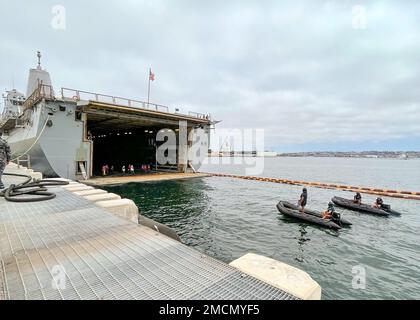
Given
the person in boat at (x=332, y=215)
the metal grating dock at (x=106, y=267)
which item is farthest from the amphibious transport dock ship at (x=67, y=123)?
the person in boat at (x=332, y=215)

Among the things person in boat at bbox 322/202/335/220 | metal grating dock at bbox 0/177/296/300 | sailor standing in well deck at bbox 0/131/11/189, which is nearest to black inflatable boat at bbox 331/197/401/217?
person in boat at bbox 322/202/335/220

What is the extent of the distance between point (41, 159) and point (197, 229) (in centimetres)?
1764

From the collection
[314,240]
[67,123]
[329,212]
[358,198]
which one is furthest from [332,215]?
[67,123]

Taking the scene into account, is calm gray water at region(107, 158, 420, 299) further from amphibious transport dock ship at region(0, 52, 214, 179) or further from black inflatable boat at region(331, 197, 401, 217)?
amphibious transport dock ship at region(0, 52, 214, 179)

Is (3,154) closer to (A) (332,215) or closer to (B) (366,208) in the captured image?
(A) (332,215)

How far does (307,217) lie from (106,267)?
1152 centimetres

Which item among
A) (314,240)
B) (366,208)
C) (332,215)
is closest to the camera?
(314,240)

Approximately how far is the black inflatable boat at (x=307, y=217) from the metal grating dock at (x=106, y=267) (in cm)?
1006

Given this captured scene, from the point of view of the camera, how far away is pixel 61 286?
2.82m

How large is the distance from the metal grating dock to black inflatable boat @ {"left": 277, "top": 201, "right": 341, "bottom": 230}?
33.0 feet

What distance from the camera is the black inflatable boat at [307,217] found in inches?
450

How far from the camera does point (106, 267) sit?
132 inches

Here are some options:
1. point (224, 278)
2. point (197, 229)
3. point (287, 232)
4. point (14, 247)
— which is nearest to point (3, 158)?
point (14, 247)

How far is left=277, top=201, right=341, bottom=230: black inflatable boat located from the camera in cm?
1143
